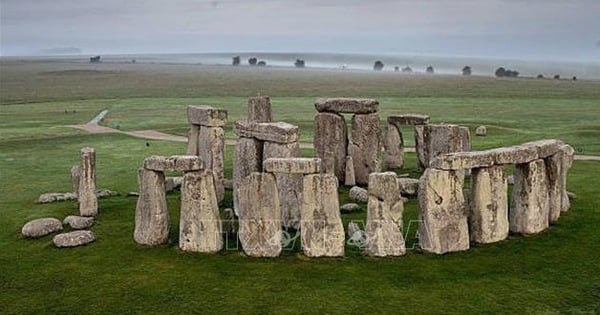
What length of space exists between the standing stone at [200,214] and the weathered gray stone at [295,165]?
4.53 feet

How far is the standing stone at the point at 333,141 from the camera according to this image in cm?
2120

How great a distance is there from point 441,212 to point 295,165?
10.4 feet

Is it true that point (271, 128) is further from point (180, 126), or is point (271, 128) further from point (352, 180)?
point (180, 126)

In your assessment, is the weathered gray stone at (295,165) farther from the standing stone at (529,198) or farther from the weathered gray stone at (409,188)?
the weathered gray stone at (409,188)

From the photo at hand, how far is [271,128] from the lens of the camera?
16.7 meters

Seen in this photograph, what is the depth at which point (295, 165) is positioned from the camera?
45.0 feet

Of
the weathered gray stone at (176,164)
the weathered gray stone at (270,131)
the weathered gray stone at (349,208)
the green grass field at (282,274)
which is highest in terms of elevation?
the weathered gray stone at (270,131)

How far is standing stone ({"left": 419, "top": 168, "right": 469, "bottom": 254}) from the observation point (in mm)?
13766

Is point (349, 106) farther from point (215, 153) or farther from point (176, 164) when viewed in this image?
point (176, 164)

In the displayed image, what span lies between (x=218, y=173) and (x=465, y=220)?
7.60 metres

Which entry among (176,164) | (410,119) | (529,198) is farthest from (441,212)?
(410,119)

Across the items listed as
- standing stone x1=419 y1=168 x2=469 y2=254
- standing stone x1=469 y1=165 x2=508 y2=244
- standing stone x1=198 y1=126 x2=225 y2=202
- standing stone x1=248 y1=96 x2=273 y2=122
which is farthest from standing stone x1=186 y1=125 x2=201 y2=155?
standing stone x1=469 y1=165 x2=508 y2=244

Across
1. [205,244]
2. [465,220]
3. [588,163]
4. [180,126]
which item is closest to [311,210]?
[205,244]

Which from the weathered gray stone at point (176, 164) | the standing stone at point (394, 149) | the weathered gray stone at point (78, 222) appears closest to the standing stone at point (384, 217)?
the weathered gray stone at point (176, 164)
